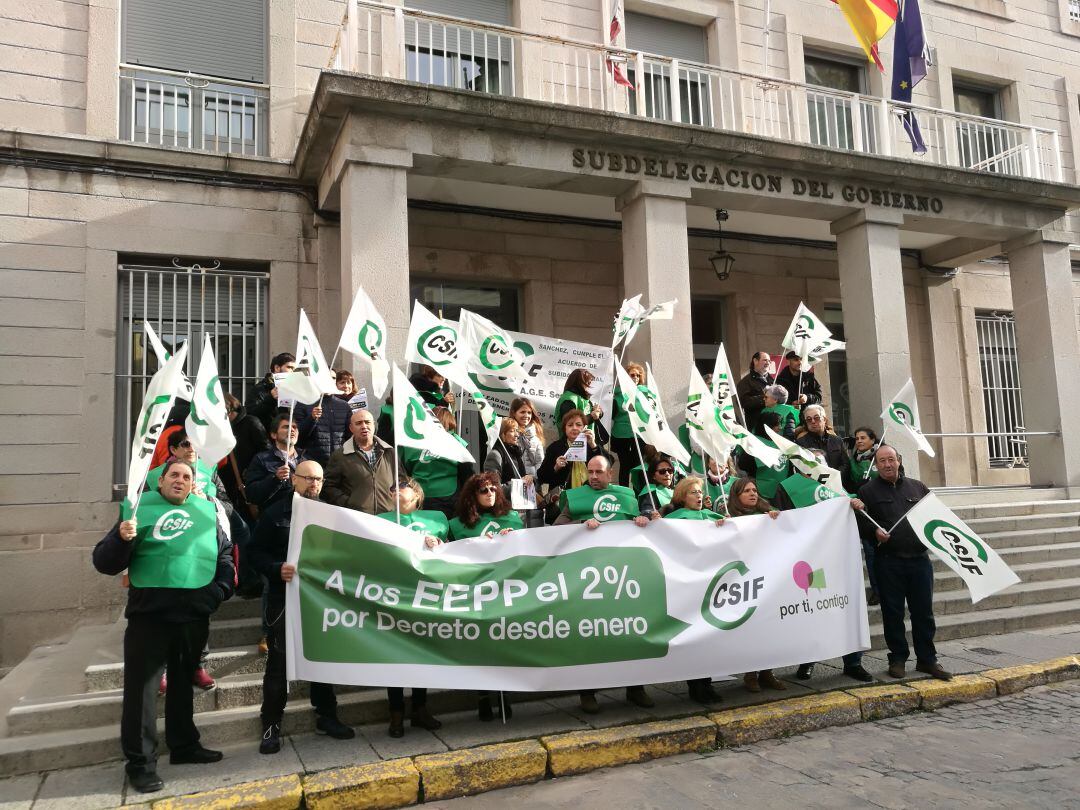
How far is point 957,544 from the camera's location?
5.89 m

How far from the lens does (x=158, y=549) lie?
4523mm

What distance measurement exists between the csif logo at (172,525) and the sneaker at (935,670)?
18.0ft

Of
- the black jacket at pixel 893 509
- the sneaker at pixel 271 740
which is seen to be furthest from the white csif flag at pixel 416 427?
the black jacket at pixel 893 509

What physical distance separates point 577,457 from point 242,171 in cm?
579

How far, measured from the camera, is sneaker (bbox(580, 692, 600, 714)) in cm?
533

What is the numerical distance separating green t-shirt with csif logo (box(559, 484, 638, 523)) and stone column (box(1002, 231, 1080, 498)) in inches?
351

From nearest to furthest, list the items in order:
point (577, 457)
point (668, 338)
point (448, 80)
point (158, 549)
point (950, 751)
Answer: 1. point (158, 549)
2. point (950, 751)
3. point (577, 457)
4. point (668, 338)
5. point (448, 80)

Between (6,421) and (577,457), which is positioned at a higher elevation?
(6,421)

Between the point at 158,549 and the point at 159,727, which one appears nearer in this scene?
the point at 158,549

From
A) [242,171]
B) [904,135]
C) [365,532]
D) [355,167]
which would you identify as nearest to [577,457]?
[365,532]

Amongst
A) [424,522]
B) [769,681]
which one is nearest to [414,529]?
[424,522]

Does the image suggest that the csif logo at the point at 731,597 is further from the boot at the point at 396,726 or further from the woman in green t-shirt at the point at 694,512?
the boot at the point at 396,726

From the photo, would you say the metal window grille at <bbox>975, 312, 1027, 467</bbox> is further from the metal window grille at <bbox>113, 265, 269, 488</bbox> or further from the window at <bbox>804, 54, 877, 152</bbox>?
the metal window grille at <bbox>113, 265, 269, 488</bbox>

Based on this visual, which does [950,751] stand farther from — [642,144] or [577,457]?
[642,144]
